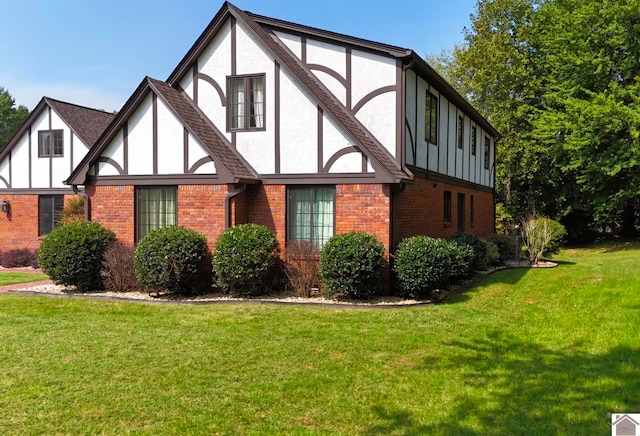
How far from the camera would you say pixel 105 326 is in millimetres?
9195

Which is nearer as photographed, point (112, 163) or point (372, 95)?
point (372, 95)

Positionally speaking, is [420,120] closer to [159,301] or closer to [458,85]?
[159,301]

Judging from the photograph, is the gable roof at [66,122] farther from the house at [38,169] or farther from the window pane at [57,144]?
the window pane at [57,144]

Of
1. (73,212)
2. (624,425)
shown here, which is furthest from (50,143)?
(624,425)

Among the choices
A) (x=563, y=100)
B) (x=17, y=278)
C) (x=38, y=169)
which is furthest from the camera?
(x=563, y=100)

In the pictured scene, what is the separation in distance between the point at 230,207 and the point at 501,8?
2690 cm

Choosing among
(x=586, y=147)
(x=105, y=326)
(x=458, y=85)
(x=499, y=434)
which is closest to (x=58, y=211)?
(x=105, y=326)

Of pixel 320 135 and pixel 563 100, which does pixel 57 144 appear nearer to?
pixel 320 135

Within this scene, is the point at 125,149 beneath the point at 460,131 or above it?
beneath

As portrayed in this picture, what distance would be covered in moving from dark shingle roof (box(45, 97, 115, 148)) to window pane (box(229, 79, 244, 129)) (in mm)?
10312

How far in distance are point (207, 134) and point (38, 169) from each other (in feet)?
42.6

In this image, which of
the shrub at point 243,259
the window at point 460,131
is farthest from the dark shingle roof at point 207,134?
the window at point 460,131

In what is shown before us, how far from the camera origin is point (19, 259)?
68.0ft

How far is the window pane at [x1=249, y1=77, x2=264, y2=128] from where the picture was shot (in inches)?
530
